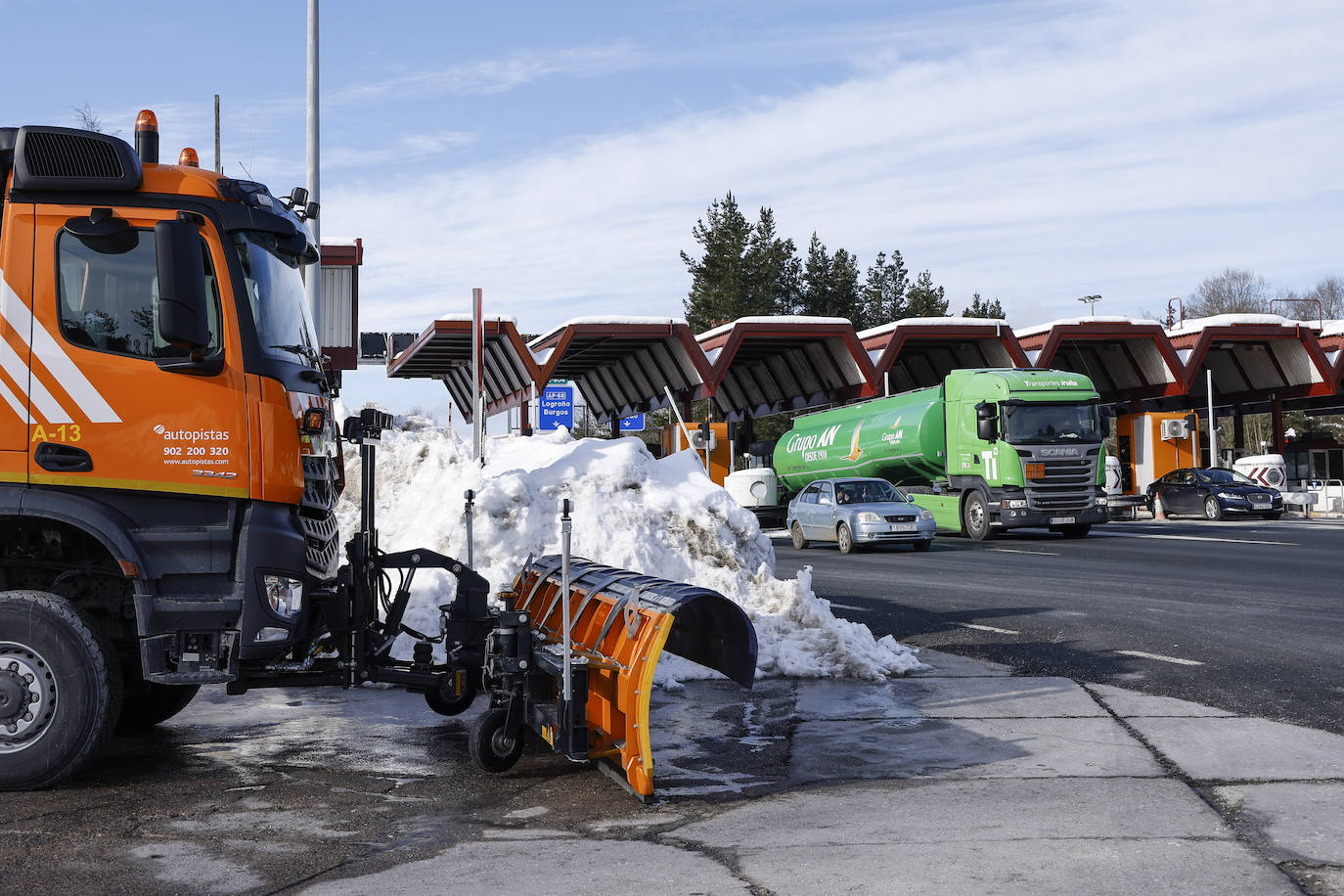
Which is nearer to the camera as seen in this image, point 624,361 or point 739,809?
point 739,809

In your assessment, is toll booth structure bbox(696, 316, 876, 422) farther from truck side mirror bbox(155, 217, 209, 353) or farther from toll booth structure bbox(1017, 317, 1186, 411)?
truck side mirror bbox(155, 217, 209, 353)

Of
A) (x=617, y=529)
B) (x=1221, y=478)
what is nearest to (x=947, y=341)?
(x=1221, y=478)

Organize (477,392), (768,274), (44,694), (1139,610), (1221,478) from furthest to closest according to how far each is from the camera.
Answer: (768,274), (1221,478), (1139,610), (477,392), (44,694)

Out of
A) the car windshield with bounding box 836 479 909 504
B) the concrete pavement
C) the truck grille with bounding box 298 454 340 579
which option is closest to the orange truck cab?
the truck grille with bounding box 298 454 340 579

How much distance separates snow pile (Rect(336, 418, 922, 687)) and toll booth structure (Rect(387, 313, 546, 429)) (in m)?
19.3

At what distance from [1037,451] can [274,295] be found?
2262 cm

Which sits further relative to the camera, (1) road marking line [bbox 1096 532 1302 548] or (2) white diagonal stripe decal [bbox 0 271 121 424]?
(1) road marking line [bbox 1096 532 1302 548]

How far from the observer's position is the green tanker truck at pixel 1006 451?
2697cm

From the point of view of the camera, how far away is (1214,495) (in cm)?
3750

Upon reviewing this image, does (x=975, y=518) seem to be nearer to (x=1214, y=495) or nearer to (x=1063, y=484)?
(x=1063, y=484)

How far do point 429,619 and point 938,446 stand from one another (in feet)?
71.8

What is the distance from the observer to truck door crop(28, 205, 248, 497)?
20.4 feet

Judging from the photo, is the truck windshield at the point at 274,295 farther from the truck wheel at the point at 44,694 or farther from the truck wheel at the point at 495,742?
the truck wheel at the point at 495,742

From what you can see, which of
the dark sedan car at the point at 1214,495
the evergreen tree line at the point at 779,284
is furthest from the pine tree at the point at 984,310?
the dark sedan car at the point at 1214,495
